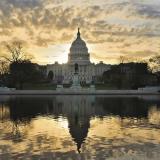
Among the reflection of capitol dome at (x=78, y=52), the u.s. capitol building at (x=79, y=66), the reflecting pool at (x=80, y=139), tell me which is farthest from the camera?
the reflection of capitol dome at (x=78, y=52)

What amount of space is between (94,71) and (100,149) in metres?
171

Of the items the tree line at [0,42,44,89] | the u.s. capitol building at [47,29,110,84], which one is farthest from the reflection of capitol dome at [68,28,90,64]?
the tree line at [0,42,44,89]

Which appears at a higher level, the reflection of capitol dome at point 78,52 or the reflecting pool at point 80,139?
the reflection of capitol dome at point 78,52

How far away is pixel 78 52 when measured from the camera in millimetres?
184375

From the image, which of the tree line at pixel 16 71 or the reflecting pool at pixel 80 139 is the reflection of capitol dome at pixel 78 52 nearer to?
the tree line at pixel 16 71

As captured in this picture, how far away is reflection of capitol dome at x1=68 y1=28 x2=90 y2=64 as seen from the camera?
184375mm

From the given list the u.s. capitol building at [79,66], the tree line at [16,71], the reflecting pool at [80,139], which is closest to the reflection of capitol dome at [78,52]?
the u.s. capitol building at [79,66]

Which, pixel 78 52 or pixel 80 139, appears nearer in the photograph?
pixel 80 139

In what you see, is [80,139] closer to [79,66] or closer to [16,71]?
[16,71]

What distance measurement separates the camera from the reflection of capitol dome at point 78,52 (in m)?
184

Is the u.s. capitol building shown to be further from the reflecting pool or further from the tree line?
the reflecting pool

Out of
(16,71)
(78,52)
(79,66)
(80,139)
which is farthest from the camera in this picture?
(79,66)

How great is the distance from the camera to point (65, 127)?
86.2ft

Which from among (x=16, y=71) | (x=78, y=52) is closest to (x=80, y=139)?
(x=16, y=71)
